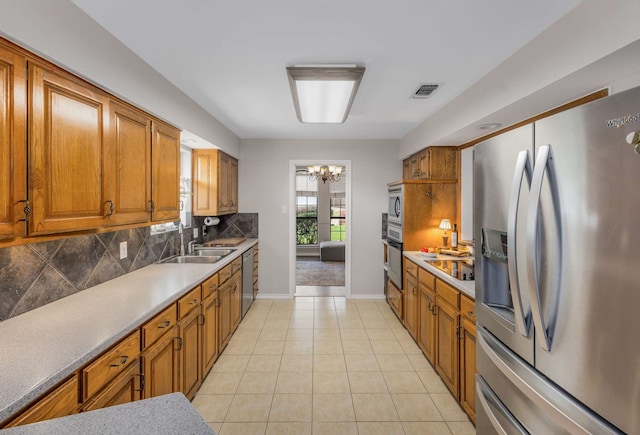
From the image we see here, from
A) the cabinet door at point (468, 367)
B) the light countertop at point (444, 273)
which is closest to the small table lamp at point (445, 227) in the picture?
the light countertop at point (444, 273)

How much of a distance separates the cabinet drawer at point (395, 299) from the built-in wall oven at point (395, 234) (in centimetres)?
9

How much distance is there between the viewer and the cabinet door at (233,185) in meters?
4.33

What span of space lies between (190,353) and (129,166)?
136 centimetres

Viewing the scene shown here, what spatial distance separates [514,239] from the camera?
1160mm

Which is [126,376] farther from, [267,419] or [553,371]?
[553,371]

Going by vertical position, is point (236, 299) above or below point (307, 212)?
below

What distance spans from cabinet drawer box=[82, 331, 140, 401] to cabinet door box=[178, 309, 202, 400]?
52cm

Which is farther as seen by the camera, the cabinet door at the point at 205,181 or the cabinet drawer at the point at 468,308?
the cabinet door at the point at 205,181

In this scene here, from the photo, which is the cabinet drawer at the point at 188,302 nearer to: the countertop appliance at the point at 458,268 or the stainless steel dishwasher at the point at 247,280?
the stainless steel dishwasher at the point at 247,280

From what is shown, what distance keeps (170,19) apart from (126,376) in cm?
182

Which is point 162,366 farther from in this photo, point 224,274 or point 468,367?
point 468,367

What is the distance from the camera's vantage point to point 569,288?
962 mm

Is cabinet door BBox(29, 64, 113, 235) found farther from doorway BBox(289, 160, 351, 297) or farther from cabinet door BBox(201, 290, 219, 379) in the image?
doorway BBox(289, 160, 351, 297)

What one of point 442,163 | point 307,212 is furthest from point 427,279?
point 307,212
